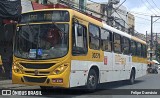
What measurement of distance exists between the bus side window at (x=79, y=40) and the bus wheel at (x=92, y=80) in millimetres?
1090

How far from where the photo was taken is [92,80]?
1373 cm

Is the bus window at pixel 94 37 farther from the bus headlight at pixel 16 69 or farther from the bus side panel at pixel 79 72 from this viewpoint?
the bus headlight at pixel 16 69

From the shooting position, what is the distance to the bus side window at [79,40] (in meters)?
12.2

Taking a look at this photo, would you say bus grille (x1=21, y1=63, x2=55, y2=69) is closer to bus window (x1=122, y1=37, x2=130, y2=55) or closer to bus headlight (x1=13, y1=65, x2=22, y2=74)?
bus headlight (x1=13, y1=65, x2=22, y2=74)

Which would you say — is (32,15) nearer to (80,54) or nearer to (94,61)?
(80,54)

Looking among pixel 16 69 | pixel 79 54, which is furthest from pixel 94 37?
pixel 16 69

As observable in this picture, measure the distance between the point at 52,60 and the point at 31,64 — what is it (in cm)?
83

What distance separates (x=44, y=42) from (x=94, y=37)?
2.68m

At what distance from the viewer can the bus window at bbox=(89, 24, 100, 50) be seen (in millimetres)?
13712

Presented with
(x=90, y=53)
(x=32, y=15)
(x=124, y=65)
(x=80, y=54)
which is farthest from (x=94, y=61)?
(x=124, y=65)

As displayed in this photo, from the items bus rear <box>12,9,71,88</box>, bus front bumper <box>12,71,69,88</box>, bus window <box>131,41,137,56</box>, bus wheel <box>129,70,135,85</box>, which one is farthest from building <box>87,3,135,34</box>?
bus front bumper <box>12,71,69,88</box>

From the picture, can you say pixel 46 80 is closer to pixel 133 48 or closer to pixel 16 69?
pixel 16 69

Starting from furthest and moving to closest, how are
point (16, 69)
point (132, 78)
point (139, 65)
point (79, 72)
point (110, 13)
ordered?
point (110, 13) < point (139, 65) < point (132, 78) < point (79, 72) < point (16, 69)

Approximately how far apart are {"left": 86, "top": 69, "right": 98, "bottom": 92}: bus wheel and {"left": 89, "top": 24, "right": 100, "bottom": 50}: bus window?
3.30 feet
